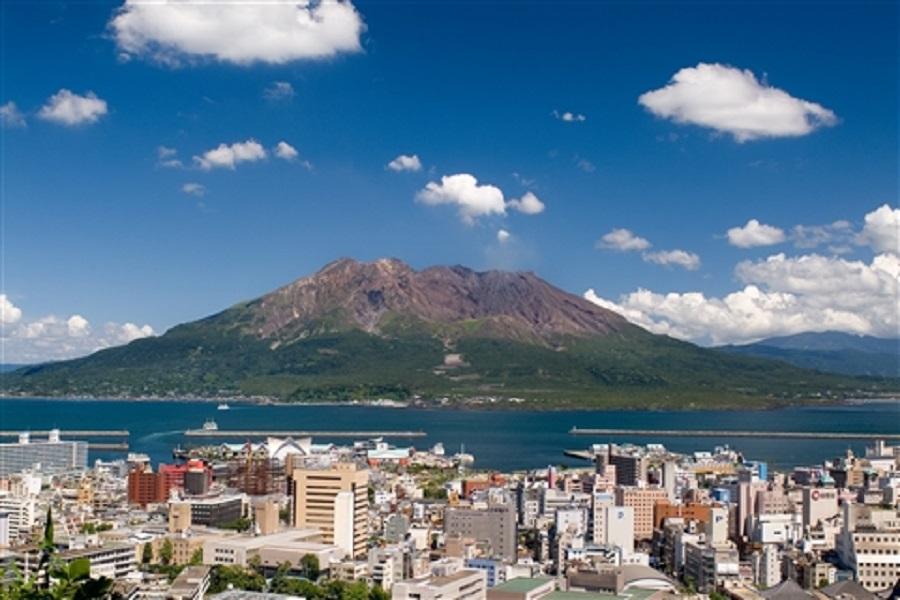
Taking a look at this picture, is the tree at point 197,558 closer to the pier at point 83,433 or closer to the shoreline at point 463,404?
the pier at point 83,433

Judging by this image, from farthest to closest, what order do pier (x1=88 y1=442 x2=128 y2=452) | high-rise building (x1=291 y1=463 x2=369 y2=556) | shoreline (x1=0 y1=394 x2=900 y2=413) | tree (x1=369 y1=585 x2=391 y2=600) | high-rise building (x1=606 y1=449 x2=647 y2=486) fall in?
shoreline (x1=0 y1=394 x2=900 y2=413) < pier (x1=88 y1=442 x2=128 y2=452) < high-rise building (x1=606 y1=449 x2=647 y2=486) < high-rise building (x1=291 y1=463 x2=369 y2=556) < tree (x1=369 y1=585 x2=391 y2=600)

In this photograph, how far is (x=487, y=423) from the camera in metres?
42.8

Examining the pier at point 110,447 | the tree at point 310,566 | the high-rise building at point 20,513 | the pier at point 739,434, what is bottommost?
the tree at point 310,566

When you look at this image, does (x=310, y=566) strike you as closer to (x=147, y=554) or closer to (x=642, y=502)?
(x=147, y=554)

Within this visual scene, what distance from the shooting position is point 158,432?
38781 mm

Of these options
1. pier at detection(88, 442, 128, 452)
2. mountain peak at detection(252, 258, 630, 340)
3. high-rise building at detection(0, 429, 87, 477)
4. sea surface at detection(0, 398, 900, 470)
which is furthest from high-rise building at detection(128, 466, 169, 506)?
mountain peak at detection(252, 258, 630, 340)

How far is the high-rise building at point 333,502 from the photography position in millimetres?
13133

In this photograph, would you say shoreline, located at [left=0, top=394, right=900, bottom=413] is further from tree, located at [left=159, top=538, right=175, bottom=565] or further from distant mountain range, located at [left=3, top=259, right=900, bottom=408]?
tree, located at [left=159, top=538, right=175, bottom=565]

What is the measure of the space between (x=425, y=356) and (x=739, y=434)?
29.0m

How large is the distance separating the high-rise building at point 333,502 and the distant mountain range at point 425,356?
37.1m

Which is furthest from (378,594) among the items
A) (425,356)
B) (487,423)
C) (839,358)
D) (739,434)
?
(839,358)

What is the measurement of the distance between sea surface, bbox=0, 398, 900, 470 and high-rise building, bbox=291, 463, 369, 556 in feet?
40.2

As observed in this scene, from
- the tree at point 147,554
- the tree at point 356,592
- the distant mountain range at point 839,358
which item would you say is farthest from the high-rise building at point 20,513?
the distant mountain range at point 839,358

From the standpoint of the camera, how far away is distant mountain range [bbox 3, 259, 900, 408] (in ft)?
184
